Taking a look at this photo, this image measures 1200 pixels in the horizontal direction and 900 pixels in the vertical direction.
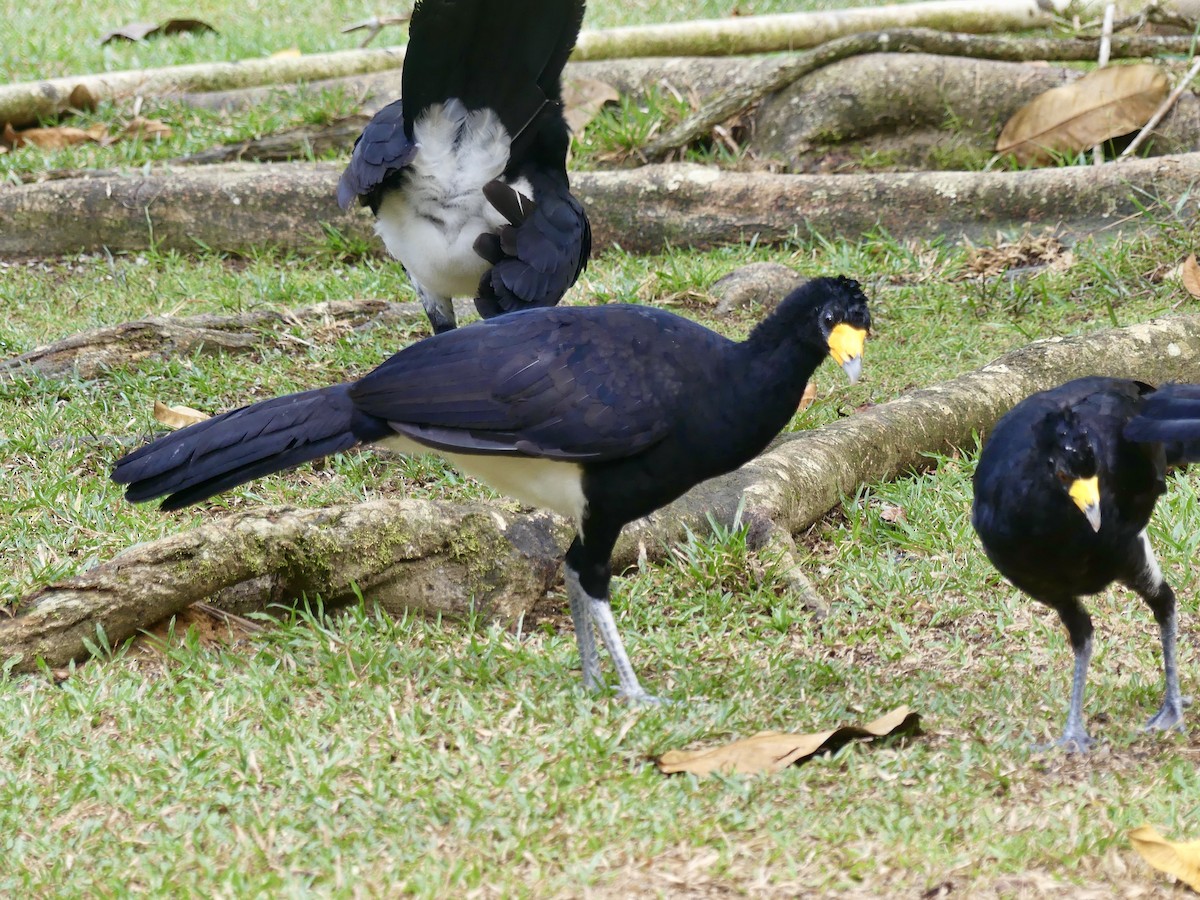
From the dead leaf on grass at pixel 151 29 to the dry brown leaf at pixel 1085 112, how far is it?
6.16 meters

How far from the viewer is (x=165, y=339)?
578 cm

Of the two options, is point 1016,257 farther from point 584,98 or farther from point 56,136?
point 56,136

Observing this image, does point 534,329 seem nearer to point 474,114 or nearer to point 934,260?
point 474,114

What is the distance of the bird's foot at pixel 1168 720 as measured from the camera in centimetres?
325

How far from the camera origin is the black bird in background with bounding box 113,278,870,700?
3.42 m

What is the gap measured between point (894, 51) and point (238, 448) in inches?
226

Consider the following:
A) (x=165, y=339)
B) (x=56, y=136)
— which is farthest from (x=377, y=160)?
(x=56, y=136)

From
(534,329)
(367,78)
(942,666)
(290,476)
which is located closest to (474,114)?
(290,476)

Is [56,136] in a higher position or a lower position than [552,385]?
lower

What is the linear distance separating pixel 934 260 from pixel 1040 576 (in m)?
3.92

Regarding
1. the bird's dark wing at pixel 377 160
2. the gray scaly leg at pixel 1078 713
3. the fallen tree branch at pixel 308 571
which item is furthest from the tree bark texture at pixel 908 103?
the gray scaly leg at pixel 1078 713

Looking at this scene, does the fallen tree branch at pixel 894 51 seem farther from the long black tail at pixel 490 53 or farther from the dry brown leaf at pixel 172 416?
the dry brown leaf at pixel 172 416

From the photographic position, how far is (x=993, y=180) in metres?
7.19

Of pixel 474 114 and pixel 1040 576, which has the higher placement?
pixel 474 114
